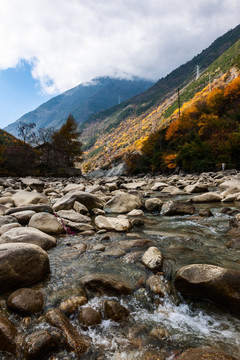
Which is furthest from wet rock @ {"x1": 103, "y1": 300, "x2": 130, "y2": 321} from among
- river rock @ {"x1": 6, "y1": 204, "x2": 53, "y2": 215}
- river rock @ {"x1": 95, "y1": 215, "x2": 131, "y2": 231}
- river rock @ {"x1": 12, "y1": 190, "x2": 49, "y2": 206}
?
river rock @ {"x1": 12, "y1": 190, "x2": 49, "y2": 206}

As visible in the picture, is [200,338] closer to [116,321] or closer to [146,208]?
[116,321]

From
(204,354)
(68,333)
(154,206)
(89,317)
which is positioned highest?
(68,333)

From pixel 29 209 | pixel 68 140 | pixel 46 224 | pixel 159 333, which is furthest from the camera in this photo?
pixel 68 140

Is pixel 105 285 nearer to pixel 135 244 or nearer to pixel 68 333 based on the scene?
pixel 68 333

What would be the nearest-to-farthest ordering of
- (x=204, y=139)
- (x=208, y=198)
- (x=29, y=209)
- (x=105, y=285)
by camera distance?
(x=105, y=285) < (x=29, y=209) < (x=208, y=198) < (x=204, y=139)

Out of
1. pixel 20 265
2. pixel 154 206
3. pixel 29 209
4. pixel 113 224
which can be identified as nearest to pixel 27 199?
pixel 29 209

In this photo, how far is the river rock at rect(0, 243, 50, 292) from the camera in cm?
258

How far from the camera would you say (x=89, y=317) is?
7.13 ft

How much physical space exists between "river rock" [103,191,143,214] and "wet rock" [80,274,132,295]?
4.78 meters

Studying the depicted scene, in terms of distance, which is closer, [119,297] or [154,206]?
[119,297]

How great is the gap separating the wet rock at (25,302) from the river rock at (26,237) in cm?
123

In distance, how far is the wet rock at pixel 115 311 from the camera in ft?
7.35

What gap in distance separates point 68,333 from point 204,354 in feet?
4.03

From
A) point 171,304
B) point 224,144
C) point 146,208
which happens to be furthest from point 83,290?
point 224,144
